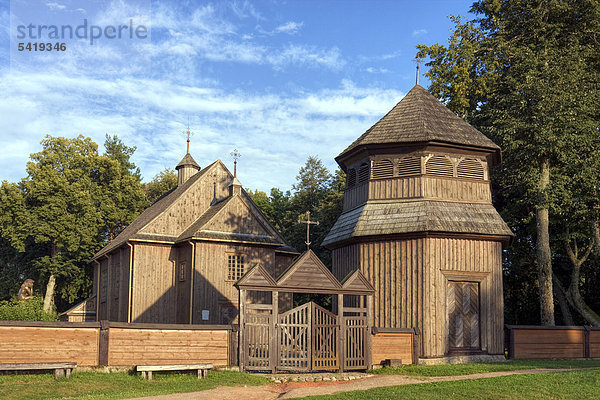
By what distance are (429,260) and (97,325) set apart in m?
11.2

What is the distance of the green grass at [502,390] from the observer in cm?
1505

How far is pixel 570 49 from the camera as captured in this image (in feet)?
106

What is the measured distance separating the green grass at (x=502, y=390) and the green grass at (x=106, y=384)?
11.8 feet

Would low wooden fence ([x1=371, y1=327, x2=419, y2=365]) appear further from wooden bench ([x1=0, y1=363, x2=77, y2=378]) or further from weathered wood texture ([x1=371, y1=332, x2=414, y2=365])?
wooden bench ([x1=0, y1=363, x2=77, y2=378])

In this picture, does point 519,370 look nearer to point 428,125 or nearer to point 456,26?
point 428,125

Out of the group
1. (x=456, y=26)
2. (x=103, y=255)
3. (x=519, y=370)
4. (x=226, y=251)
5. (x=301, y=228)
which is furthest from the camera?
(x=301, y=228)

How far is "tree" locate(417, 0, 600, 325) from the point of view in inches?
1188

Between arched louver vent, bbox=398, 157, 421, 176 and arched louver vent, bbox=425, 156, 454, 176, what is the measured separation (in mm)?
331

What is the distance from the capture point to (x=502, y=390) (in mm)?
15727

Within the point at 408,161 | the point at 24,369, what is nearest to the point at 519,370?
the point at 408,161

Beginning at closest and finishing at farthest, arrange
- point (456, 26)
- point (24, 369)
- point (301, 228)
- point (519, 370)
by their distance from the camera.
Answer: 1. point (24, 369)
2. point (519, 370)
3. point (456, 26)
4. point (301, 228)

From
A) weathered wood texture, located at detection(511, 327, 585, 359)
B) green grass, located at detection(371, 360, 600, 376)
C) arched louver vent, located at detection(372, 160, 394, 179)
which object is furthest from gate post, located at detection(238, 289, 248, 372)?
weathered wood texture, located at detection(511, 327, 585, 359)

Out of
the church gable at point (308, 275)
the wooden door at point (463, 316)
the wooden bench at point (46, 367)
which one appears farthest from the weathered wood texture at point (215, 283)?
the wooden bench at point (46, 367)

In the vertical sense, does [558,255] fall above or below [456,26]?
below
